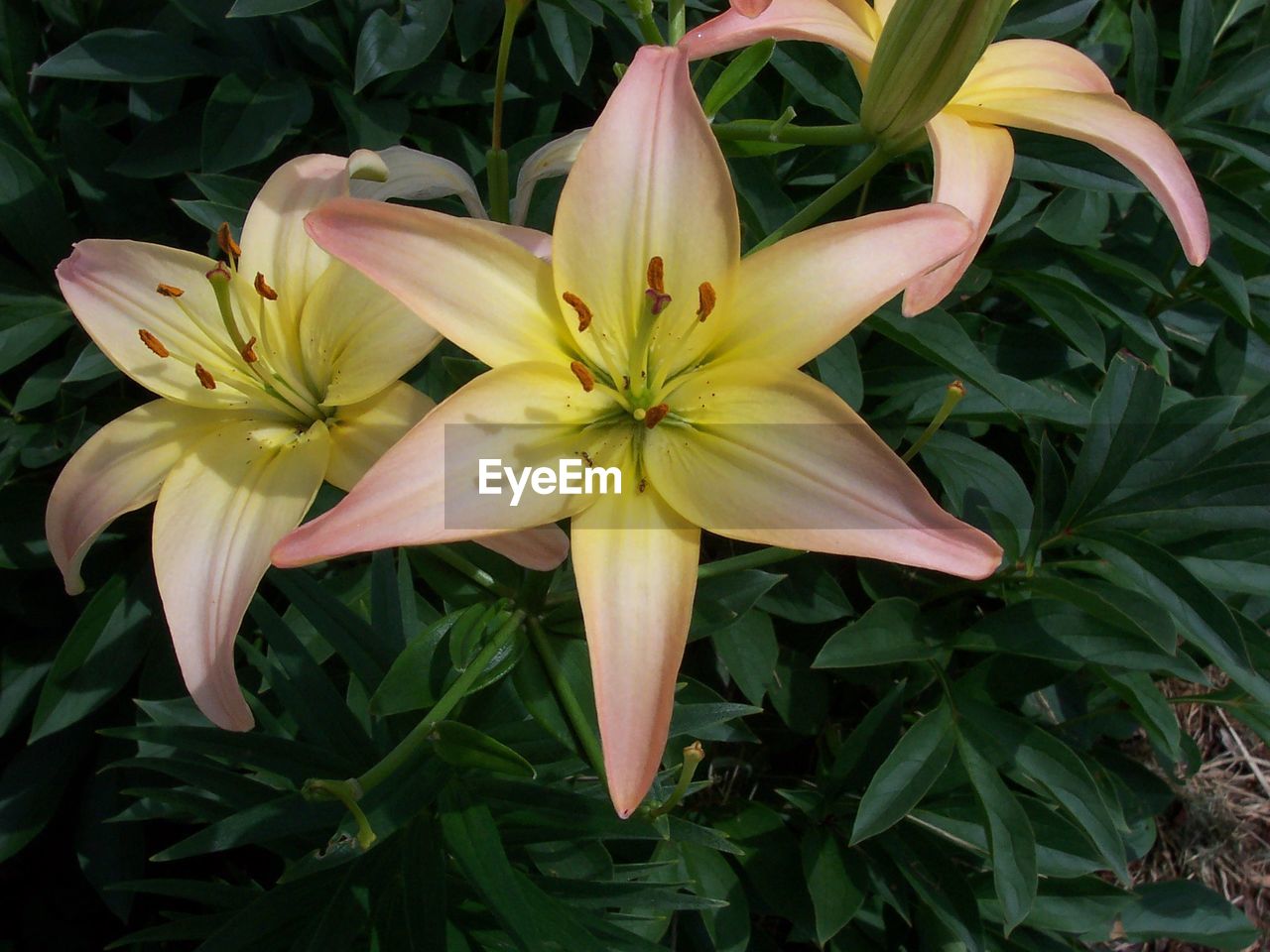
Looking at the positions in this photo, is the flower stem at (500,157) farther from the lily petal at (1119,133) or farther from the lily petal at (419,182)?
the lily petal at (1119,133)

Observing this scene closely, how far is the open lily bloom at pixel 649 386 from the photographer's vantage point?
0.72 meters

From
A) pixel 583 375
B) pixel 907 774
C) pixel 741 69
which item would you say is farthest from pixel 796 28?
pixel 907 774

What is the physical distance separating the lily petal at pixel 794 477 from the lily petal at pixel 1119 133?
14.0 inches

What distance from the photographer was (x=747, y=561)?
3.04ft

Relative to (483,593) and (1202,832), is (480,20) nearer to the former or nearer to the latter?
(483,593)

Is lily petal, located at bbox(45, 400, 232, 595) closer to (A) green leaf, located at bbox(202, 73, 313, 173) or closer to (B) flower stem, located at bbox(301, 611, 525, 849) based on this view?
(B) flower stem, located at bbox(301, 611, 525, 849)

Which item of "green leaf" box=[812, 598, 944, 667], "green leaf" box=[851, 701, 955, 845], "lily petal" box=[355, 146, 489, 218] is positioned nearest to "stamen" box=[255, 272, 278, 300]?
Answer: "lily petal" box=[355, 146, 489, 218]

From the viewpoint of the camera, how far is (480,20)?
4.40ft

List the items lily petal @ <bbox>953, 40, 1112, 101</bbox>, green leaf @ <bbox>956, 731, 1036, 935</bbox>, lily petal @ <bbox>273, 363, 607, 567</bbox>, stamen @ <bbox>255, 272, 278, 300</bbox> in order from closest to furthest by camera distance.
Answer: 1. lily petal @ <bbox>273, 363, 607, 567</bbox>
2. stamen @ <bbox>255, 272, 278, 300</bbox>
3. lily petal @ <bbox>953, 40, 1112, 101</bbox>
4. green leaf @ <bbox>956, 731, 1036, 935</bbox>

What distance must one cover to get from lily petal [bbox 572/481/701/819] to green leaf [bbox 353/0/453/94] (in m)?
0.67

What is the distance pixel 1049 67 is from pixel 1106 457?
436 mm

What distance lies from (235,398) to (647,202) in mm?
411

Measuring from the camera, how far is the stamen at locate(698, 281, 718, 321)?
80 centimetres

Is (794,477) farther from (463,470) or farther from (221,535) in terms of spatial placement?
(221,535)
